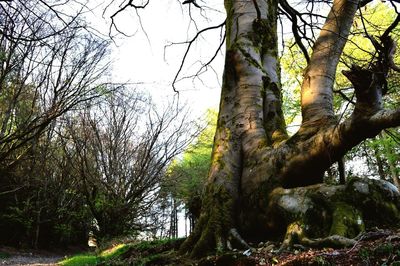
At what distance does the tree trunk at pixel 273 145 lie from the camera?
9.34 ft

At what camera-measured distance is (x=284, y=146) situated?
3566 mm

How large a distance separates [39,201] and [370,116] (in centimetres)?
1363

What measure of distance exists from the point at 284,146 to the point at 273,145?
1.25 ft

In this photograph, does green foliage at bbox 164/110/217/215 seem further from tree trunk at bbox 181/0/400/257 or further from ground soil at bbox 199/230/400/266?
ground soil at bbox 199/230/400/266

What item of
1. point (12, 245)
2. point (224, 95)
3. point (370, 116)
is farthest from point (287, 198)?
point (12, 245)

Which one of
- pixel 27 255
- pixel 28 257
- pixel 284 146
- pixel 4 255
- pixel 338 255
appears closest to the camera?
pixel 338 255

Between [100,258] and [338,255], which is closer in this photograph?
[338,255]

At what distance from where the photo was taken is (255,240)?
3.62 m

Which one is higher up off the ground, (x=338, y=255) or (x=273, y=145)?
(x=273, y=145)

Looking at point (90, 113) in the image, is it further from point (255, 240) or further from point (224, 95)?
point (255, 240)

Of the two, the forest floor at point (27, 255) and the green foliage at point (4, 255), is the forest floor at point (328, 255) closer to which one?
the forest floor at point (27, 255)

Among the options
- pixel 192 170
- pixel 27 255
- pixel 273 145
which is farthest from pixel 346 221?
pixel 192 170

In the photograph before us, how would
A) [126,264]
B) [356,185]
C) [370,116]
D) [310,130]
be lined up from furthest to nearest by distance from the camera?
[126,264] → [310,130] → [356,185] → [370,116]

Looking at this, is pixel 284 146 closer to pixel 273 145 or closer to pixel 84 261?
pixel 273 145
